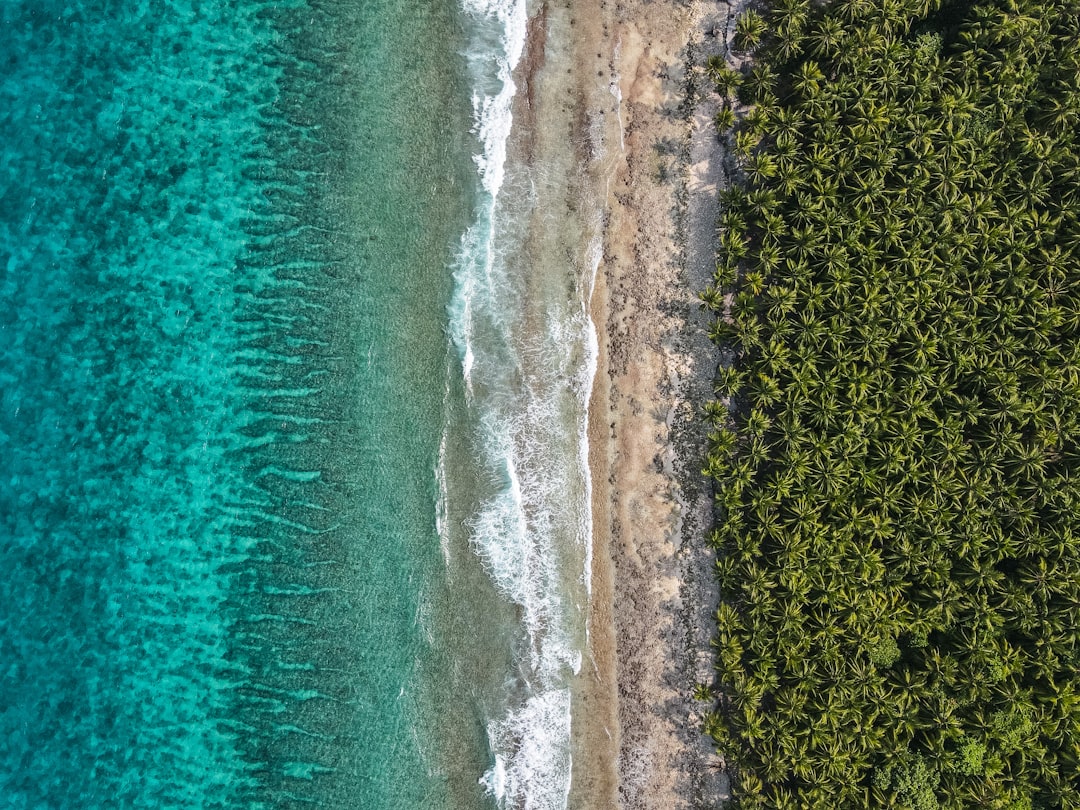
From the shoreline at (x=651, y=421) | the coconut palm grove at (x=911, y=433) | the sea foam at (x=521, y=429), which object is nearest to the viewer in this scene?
the coconut palm grove at (x=911, y=433)

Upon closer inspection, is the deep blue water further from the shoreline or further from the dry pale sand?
the shoreline

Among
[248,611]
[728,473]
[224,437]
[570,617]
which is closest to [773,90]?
[728,473]

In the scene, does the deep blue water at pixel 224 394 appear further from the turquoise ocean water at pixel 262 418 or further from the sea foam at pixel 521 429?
the sea foam at pixel 521 429

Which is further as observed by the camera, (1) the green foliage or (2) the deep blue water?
(2) the deep blue water

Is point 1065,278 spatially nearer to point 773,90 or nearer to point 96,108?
point 773,90

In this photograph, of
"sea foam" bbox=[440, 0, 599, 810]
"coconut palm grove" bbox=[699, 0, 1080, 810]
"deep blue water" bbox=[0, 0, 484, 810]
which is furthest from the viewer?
"sea foam" bbox=[440, 0, 599, 810]

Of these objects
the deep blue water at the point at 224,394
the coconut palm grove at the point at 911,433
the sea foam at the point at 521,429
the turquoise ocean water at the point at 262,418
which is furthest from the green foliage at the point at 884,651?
the deep blue water at the point at 224,394

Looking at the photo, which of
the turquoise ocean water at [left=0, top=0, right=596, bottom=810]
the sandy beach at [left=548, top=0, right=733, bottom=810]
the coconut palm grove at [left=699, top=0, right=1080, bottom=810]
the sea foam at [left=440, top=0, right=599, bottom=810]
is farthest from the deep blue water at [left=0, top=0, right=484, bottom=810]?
the coconut palm grove at [left=699, top=0, right=1080, bottom=810]
